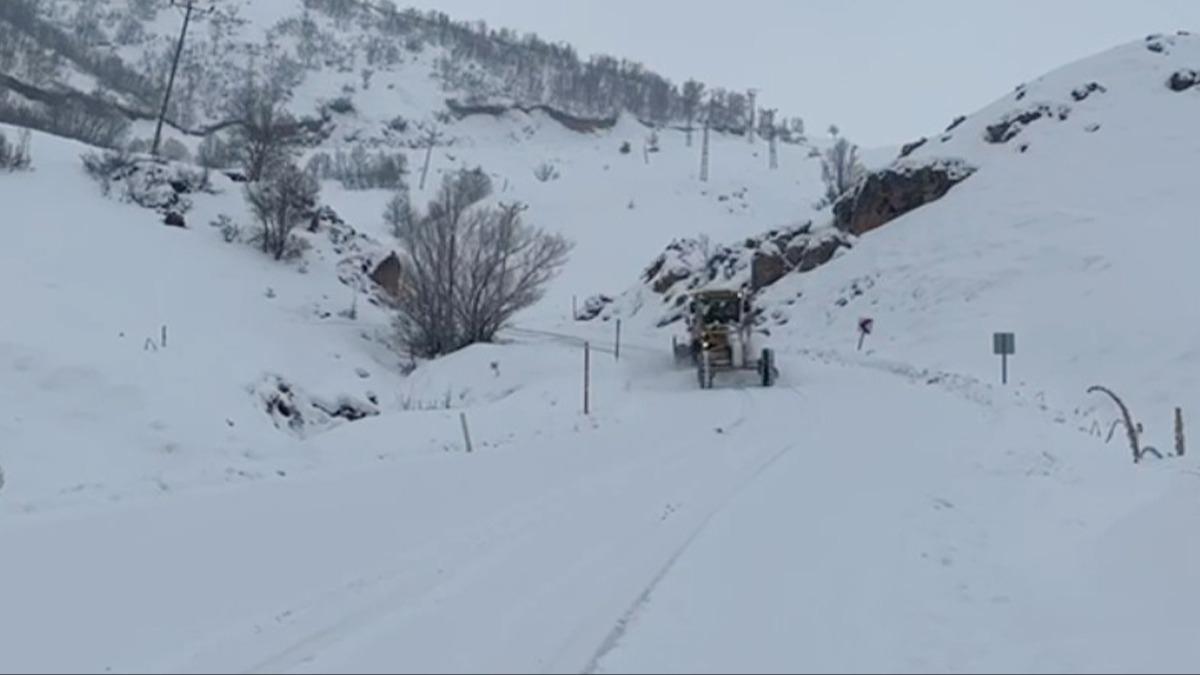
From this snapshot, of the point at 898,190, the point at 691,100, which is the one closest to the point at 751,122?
the point at 691,100

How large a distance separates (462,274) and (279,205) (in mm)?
7870

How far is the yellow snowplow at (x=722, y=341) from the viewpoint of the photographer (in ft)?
89.0

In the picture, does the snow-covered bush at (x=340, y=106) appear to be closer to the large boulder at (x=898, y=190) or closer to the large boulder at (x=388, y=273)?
the large boulder at (x=388, y=273)

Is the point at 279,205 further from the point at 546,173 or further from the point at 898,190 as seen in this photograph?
the point at 546,173

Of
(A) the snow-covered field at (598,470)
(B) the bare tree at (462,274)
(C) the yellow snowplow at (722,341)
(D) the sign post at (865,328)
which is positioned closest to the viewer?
(A) the snow-covered field at (598,470)

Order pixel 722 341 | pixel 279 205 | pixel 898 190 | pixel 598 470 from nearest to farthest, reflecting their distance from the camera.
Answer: pixel 598 470 < pixel 722 341 < pixel 279 205 < pixel 898 190

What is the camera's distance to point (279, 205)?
121 feet

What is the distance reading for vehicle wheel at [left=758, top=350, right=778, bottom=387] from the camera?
26.5 meters

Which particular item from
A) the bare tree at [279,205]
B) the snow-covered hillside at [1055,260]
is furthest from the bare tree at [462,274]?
the snow-covered hillside at [1055,260]

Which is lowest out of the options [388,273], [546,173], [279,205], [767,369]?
[767,369]

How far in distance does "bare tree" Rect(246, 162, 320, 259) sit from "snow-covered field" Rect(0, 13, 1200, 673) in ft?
3.31

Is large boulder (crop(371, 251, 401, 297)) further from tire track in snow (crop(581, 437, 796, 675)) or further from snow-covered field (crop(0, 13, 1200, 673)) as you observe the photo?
tire track in snow (crop(581, 437, 796, 675))

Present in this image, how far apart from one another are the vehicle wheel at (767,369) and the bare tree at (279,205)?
19446 mm

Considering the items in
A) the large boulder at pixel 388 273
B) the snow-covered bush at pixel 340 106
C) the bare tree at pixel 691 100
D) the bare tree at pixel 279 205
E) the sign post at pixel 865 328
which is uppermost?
the bare tree at pixel 691 100
